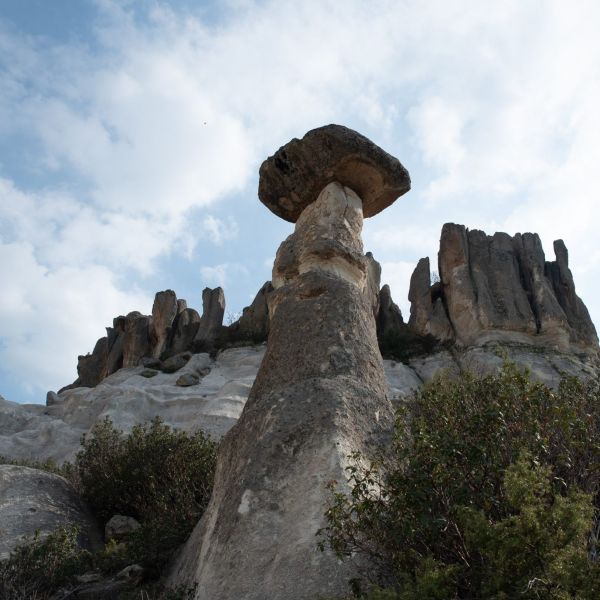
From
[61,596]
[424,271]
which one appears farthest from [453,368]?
[61,596]

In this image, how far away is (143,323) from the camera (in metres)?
23.5

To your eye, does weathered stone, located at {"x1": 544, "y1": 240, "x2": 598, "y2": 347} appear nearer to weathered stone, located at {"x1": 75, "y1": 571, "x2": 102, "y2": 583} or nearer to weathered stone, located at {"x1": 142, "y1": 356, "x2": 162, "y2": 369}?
weathered stone, located at {"x1": 142, "y1": 356, "x2": 162, "y2": 369}

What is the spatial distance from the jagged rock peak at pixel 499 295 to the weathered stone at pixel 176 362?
683cm

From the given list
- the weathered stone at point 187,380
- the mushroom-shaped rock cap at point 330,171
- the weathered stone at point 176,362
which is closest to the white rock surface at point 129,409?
the weathered stone at point 187,380

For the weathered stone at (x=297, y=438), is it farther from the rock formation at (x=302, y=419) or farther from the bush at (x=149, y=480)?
the bush at (x=149, y=480)

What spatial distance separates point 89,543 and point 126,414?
7.05 m

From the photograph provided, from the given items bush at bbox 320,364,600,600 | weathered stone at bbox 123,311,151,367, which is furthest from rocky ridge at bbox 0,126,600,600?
weathered stone at bbox 123,311,151,367

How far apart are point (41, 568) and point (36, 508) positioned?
1811 mm

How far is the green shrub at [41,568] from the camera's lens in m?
5.60

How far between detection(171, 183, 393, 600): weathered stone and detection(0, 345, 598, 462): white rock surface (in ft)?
21.9

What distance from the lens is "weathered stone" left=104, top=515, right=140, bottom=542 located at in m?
7.70

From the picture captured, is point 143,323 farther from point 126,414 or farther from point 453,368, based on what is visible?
point 453,368

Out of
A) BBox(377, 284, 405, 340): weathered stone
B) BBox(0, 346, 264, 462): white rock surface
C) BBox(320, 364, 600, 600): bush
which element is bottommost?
BBox(320, 364, 600, 600): bush

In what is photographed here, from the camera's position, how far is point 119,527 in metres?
7.86
